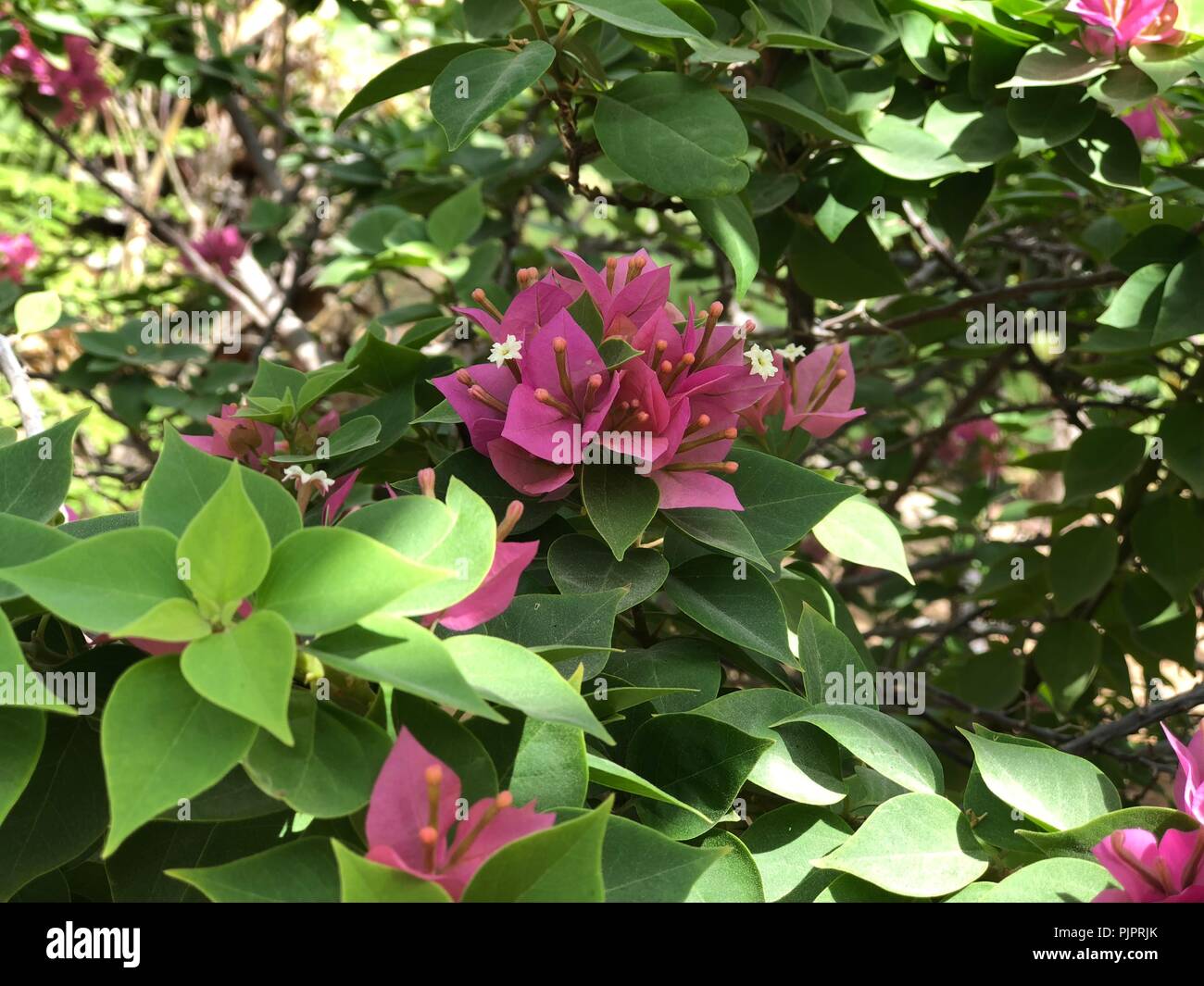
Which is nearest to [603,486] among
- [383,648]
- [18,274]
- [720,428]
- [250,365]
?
[720,428]

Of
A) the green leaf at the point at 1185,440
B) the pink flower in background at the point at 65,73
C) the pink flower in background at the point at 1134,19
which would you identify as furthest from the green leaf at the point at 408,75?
the pink flower in background at the point at 65,73

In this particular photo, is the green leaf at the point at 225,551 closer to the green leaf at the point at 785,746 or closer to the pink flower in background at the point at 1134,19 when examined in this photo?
the green leaf at the point at 785,746

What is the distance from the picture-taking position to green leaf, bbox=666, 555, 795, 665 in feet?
2.01

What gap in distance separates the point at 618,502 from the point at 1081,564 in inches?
32.6

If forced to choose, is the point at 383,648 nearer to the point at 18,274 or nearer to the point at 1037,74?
the point at 1037,74

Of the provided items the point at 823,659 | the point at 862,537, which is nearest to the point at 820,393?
the point at 862,537

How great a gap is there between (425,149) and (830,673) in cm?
118

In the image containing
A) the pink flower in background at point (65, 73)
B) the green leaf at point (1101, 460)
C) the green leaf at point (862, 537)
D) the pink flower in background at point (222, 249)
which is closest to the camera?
the green leaf at point (862, 537)

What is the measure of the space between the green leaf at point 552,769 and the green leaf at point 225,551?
150 mm

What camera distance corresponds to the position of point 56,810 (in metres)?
0.50

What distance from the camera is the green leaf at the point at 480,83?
27.3 inches

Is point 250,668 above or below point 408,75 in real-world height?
below

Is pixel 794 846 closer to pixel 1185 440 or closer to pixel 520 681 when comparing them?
pixel 520 681

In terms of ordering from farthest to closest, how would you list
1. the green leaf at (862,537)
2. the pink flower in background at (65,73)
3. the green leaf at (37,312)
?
the pink flower in background at (65,73) < the green leaf at (37,312) < the green leaf at (862,537)
